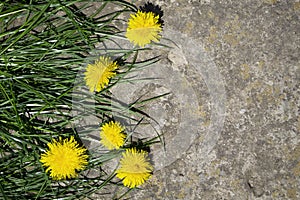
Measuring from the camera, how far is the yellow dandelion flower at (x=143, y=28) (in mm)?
1717

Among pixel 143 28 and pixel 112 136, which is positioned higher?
pixel 143 28

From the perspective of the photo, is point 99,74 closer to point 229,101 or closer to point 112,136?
point 112,136

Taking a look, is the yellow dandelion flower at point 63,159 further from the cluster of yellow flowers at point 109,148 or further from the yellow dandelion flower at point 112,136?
the yellow dandelion flower at point 112,136

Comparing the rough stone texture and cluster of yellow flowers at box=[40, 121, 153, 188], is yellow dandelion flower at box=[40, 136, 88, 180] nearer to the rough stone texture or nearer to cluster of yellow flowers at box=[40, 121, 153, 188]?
cluster of yellow flowers at box=[40, 121, 153, 188]

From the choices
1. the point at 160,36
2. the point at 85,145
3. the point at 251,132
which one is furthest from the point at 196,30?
the point at 85,145

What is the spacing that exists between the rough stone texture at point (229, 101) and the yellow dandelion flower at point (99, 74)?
0.16m

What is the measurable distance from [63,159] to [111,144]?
0.68 ft

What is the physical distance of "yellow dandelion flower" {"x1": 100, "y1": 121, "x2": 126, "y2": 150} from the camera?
1735 mm

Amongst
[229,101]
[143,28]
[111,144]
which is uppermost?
[143,28]

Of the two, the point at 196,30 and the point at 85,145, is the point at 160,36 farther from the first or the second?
the point at 85,145

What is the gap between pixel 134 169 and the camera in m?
1.72

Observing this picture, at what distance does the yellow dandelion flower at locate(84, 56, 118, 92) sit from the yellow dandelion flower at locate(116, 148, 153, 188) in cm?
30

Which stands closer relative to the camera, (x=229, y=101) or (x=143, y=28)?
(x=143, y=28)

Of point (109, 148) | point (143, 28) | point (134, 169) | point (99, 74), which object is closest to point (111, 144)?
point (109, 148)
